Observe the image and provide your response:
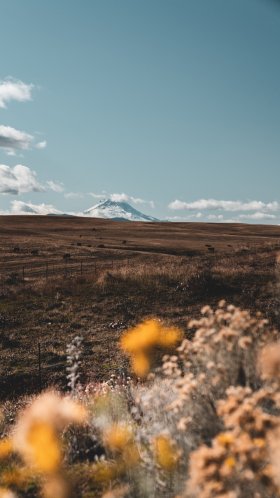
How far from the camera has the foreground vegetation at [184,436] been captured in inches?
136

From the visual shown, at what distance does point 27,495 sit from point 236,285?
18.4 metres

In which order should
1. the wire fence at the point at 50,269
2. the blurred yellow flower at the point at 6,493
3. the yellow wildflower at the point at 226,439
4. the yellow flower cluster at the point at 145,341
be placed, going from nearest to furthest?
the yellow wildflower at the point at 226,439, the blurred yellow flower at the point at 6,493, the yellow flower cluster at the point at 145,341, the wire fence at the point at 50,269

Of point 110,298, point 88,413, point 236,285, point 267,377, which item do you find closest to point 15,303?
point 110,298

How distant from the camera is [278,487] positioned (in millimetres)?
3398

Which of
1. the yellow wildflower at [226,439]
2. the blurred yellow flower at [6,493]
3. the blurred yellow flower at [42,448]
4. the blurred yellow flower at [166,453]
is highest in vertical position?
the yellow wildflower at [226,439]

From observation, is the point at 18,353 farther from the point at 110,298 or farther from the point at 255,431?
the point at 255,431

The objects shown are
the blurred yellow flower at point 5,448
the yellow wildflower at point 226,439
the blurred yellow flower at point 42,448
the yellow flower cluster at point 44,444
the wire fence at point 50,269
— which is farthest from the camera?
the wire fence at point 50,269

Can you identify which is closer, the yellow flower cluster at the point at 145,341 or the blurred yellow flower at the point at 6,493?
the blurred yellow flower at the point at 6,493

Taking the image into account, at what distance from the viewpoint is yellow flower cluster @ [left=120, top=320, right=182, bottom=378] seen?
1348cm

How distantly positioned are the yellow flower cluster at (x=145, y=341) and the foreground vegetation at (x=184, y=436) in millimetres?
6032

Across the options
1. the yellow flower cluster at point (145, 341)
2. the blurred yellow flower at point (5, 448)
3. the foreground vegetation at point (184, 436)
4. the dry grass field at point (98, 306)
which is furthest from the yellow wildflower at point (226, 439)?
the yellow flower cluster at point (145, 341)

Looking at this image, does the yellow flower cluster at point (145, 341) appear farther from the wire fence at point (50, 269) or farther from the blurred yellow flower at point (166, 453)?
the wire fence at point (50, 269)

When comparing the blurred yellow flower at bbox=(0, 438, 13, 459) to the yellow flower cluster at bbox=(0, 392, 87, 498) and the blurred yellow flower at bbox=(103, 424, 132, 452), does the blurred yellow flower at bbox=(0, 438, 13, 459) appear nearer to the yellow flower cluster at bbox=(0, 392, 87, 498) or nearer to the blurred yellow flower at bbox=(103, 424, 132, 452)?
the yellow flower cluster at bbox=(0, 392, 87, 498)

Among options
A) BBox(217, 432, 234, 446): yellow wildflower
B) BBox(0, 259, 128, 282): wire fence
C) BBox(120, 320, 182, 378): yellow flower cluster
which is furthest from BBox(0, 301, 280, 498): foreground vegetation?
BBox(0, 259, 128, 282): wire fence
